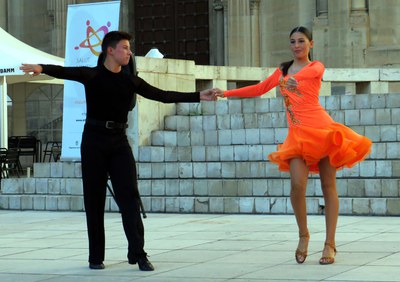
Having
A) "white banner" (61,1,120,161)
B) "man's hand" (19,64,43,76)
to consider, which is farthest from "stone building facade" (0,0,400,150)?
"man's hand" (19,64,43,76)

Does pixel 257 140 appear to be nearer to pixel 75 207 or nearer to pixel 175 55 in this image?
pixel 75 207

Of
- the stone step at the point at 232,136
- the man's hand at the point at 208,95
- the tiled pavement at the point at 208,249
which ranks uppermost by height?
the man's hand at the point at 208,95

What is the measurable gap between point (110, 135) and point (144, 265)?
113 cm

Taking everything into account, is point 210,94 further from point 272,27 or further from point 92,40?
point 272,27

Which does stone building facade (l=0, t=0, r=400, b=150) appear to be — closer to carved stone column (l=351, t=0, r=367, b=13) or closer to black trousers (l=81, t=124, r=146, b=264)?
carved stone column (l=351, t=0, r=367, b=13)

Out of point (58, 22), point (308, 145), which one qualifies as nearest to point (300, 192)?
point (308, 145)

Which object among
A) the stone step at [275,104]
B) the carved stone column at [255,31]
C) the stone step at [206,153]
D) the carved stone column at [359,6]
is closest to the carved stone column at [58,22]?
the carved stone column at [255,31]

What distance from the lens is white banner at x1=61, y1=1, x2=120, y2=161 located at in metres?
15.1

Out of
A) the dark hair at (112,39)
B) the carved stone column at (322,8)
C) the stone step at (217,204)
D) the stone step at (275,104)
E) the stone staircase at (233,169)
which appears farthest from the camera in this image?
the carved stone column at (322,8)

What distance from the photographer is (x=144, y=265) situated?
8117mm

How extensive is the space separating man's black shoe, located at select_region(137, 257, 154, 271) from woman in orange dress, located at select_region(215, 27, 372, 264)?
3.97 feet

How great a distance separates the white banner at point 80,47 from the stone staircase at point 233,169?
0.57m

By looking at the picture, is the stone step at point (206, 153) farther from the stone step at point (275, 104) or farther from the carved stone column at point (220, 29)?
the carved stone column at point (220, 29)

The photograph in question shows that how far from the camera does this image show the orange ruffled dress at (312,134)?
8297 mm
